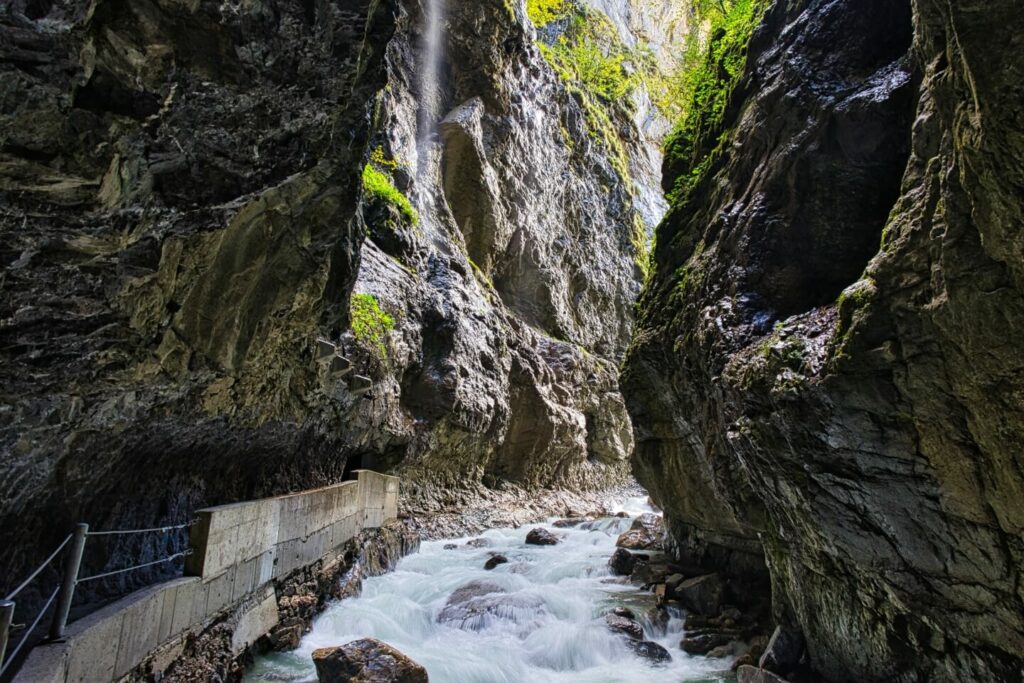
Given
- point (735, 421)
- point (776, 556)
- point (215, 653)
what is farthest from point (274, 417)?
point (776, 556)

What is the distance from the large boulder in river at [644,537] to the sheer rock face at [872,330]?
6177mm

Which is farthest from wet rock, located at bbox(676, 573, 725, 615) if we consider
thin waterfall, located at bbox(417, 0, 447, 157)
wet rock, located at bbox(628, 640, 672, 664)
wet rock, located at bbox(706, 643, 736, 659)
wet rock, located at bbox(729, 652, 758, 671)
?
thin waterfall, located at bbox(417, 0, 447, 157)

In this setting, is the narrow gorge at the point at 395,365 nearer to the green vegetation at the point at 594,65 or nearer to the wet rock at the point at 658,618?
the wet rock at the point at 658,618

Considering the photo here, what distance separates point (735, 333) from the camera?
7035 millimetres

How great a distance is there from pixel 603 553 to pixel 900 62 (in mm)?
12131

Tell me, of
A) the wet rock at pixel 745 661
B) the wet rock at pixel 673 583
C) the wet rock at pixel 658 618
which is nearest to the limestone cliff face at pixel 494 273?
the wet rock at pixel 658 618

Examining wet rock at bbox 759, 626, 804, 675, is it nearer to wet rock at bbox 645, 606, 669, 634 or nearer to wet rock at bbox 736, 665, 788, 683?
wet rock at bbox 736, 665, 788, 683

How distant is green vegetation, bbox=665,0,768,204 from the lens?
9.31 m

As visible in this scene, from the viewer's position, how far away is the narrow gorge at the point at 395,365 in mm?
3691

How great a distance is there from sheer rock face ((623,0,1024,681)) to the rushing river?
2479 mm

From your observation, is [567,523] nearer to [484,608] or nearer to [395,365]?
[395,365]

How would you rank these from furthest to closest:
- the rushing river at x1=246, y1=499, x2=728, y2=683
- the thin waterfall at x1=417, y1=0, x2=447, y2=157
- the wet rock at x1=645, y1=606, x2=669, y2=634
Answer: the thin waterfall at x1=417, y1=0, x2=447, y2=157, the wet rock at x1=645, y1=606, x2=669, y2=634, the rushing river at x1=246, y1=499, x2=728, y2=683

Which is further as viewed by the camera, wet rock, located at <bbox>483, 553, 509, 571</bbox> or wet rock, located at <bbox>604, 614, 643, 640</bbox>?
Answer: wet rock, located at <bbox>483, 553, 509, 571</bbox>

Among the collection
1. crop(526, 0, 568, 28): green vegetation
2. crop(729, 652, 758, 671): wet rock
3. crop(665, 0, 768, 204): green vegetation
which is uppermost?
crop(526, 0, 568, 28): green vegetation
